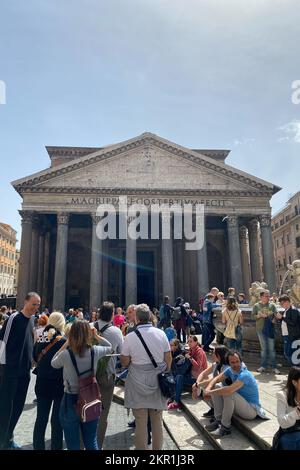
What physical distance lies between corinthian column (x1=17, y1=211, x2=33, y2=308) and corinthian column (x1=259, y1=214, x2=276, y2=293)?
17.3 meters

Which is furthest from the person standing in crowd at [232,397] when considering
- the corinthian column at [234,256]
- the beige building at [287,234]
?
the beige building at [287,234]

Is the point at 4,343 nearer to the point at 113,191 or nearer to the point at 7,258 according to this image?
the point at 113,191

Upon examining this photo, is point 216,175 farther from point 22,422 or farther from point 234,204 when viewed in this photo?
point 22,422

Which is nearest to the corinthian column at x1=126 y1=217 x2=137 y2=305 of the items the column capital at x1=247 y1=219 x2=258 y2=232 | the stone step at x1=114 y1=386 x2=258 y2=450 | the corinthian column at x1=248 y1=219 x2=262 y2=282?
the corinthian column at x1=248 y1=219 x2=262 y2=282

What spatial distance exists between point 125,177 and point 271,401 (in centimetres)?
2099

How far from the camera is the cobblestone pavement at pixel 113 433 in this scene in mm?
A: 4488

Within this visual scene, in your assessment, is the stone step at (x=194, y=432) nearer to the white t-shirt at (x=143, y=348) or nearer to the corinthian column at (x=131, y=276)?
the white t-shirt at (x=143, y=348)

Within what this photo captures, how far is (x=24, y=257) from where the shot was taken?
75.4 ft

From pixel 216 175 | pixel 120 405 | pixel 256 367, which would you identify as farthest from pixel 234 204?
pixel 120 405

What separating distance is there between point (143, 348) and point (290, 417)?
154 centimetres

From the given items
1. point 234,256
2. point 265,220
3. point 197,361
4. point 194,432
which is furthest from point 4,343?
point 265,220

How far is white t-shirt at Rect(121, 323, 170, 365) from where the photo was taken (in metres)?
3.55

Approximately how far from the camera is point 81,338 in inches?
127

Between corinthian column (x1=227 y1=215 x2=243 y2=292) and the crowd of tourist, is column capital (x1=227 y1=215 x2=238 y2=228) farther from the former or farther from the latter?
the crowd of tourist
